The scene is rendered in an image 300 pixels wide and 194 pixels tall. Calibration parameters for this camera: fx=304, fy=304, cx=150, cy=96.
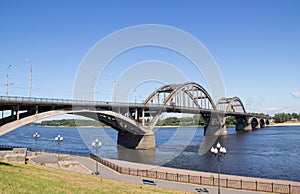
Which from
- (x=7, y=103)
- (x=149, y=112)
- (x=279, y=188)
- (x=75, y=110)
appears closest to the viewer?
(x=279, y=188)

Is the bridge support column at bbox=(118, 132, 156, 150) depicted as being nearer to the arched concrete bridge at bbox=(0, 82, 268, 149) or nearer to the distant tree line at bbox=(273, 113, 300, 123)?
the arched concrete bridge at bbox=(0, 82, 268, 149)

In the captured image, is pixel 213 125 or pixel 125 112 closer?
pixel 125 112

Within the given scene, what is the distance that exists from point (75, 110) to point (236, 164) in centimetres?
2133

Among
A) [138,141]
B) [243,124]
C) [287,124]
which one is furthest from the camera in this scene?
[287,124]

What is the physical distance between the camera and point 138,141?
52719mm

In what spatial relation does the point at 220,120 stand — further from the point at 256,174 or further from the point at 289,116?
the point at 289,116

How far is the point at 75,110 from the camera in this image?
4025 cm

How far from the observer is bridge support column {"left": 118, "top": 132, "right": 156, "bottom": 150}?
52.2 meters

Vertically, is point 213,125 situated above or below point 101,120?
below

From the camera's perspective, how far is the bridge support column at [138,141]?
52.2 metres

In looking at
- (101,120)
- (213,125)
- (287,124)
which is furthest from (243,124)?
(101,120)

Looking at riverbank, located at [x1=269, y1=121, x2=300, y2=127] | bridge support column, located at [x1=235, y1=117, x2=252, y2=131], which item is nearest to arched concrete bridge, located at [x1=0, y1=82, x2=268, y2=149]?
bridge support column, located at [x1=235, y1=117, x2=252, y2=131]

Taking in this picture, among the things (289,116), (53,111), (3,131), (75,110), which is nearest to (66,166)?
(3,131)

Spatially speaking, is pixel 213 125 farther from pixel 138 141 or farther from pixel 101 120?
pixel 101 120
